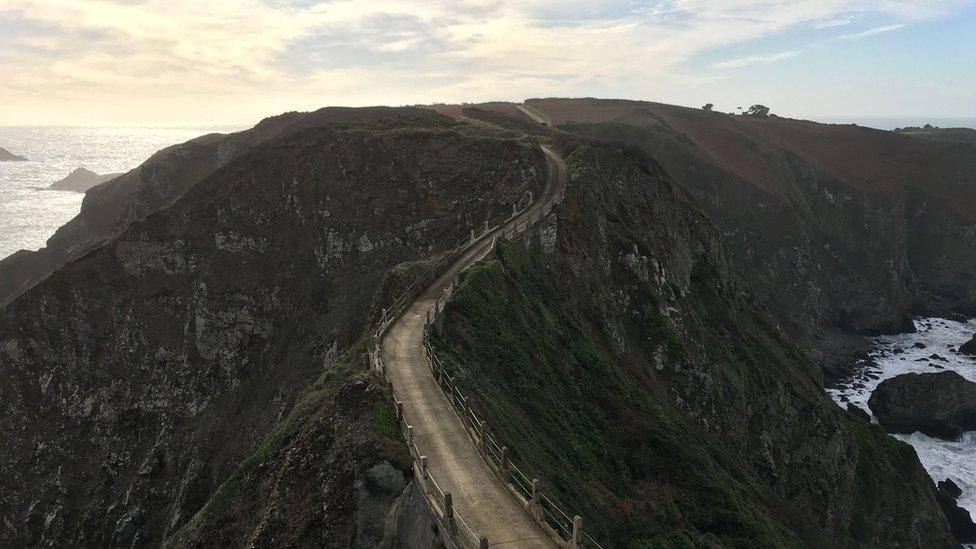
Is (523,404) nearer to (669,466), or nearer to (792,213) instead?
(669,466)

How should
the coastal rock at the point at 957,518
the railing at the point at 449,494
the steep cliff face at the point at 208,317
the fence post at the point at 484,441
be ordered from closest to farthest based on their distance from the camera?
1. the railing at the point at 449,494
2. the fence post at the point at 484,441
3. the steep cliff face at the point at 208,317
4. the coastal rock at the point at 957,518

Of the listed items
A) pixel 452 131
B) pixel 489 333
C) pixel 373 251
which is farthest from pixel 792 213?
pixel 489 333

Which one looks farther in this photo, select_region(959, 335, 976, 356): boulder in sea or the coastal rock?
select_region(959, 335, 976, 356): boulder in sea

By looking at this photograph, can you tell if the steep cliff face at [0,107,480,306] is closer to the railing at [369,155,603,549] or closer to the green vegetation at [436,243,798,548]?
the green vegetation at [436,243,798,548]

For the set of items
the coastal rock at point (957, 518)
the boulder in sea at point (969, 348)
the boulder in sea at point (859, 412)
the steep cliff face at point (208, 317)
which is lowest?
the coastal rock at point (957, 518)

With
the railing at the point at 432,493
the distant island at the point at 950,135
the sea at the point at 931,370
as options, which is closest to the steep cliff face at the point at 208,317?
the railing at the point at 432,493

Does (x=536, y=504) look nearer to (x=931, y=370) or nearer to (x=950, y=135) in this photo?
(x=931, y=370)

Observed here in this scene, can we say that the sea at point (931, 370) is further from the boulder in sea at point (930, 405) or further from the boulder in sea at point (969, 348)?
the boulder in sea at point (930, 405)

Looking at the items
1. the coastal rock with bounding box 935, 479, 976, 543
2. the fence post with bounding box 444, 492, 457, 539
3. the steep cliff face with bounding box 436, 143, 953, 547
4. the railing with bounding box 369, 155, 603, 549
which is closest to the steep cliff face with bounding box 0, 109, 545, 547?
the steep cliff face with bounding box 436, 143, 953, 547
